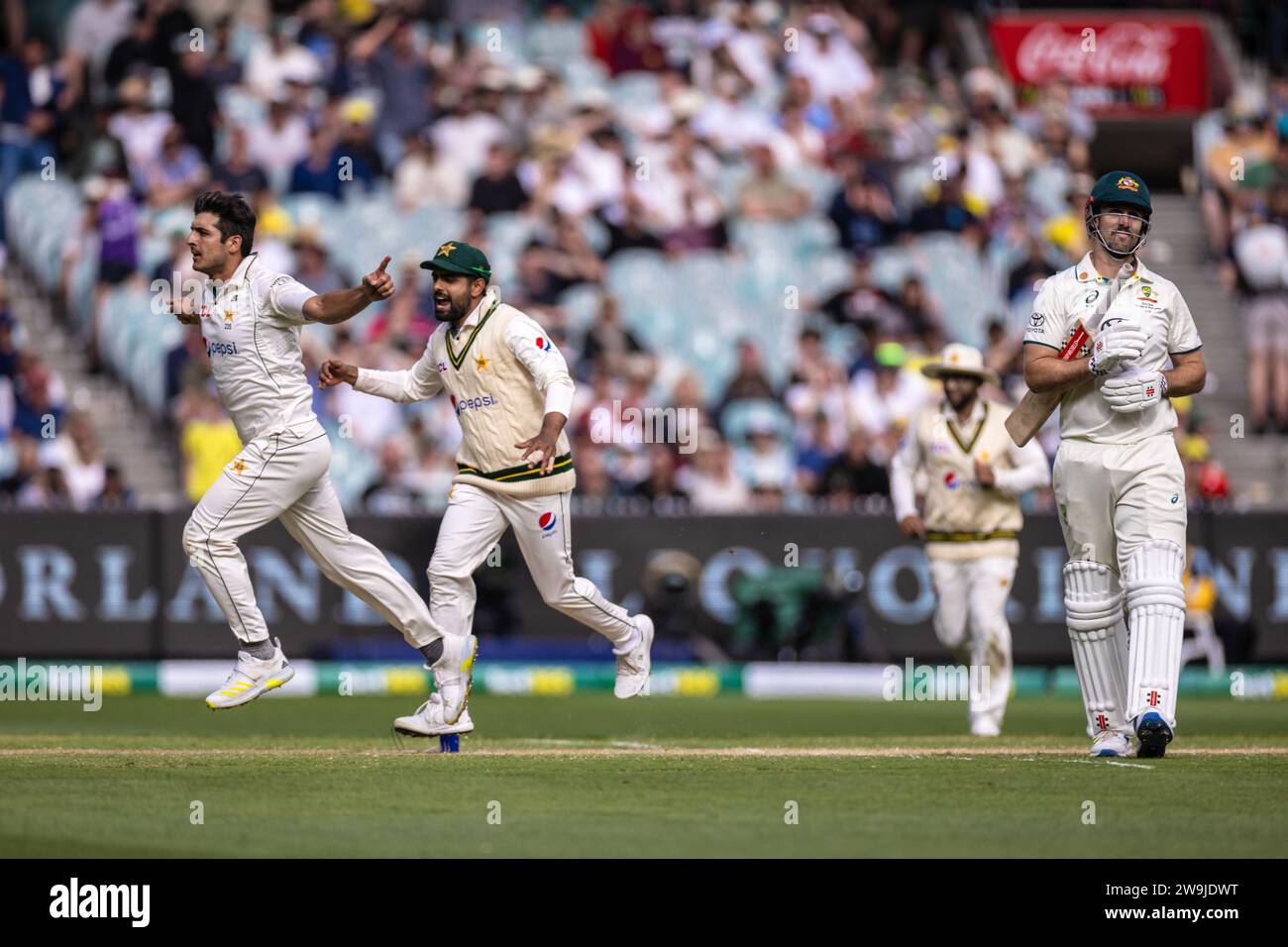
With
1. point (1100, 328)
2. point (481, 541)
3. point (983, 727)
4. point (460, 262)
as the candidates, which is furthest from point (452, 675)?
point (983, 727)

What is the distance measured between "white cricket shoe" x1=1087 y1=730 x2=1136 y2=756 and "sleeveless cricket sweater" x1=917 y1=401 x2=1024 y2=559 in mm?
3503

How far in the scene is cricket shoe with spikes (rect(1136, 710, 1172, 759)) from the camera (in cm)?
1023

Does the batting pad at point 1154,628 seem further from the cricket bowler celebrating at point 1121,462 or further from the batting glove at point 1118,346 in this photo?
the batting glove at point 1118,346

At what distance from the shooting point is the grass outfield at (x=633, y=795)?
26.2 ft

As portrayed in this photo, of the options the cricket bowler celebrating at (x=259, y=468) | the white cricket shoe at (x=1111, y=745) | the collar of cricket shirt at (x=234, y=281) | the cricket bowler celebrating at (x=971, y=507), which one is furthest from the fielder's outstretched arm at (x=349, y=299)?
the cricket bowler celebrating at (x=971, y=507)

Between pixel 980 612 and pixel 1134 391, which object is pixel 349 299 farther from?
pixel 980 612

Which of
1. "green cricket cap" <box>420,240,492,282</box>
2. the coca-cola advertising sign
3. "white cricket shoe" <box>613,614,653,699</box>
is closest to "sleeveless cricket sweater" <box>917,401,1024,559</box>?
"white cricket shoe" <box>613,614,653,699</box>

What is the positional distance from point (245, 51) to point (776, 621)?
992cm

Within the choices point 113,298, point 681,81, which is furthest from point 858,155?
point 113,298

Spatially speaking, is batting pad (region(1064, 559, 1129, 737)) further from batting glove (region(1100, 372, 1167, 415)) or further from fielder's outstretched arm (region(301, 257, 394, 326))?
fielder's outstretched arm (region(301, 257, 394, 326))

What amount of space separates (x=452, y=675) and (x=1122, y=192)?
4.13 meters

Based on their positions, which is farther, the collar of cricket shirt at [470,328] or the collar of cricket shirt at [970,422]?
the collar of cricket shirt at [970,422]

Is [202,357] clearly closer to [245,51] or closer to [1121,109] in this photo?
[245,51]

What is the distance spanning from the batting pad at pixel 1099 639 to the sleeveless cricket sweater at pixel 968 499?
3350mm
